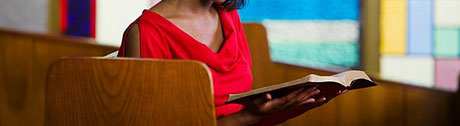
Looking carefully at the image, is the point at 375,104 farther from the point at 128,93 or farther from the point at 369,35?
the point at 128,93

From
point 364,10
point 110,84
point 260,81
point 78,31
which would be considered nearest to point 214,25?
point 110,84

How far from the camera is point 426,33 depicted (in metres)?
3.25

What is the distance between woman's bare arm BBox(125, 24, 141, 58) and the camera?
6.04 feet

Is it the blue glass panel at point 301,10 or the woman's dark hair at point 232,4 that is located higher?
the blue glass panel at point 301,10

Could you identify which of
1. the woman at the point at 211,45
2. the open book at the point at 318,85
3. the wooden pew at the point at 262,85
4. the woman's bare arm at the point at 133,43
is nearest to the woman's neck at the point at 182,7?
the woman at the point at 211,45

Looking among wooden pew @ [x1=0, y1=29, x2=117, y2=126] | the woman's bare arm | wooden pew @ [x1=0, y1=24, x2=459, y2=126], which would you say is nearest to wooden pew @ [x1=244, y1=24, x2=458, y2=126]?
wooden pew @ [x1=0, y1=24, x2=459, y2=126]

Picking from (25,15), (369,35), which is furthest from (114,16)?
(369,35)

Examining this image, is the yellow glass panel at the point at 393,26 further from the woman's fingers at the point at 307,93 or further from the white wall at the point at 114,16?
the woman's fingers at the point at 307,93

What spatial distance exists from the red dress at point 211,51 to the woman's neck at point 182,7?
0.05 metres

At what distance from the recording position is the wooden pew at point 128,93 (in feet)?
5.00

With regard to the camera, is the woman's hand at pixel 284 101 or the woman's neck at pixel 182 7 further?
the woman's neck at pixel 182 7

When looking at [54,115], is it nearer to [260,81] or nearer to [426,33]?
[260,81]

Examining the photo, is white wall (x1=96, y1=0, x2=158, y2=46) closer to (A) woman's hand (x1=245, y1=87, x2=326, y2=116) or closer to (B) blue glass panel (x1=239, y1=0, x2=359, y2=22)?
(B) blue glass panel (x1=239, y1=0, x2=359, y2=22)

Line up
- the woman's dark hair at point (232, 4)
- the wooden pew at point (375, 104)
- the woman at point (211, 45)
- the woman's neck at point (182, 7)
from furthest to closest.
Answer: the wooden pew at point (375, 104)
the woman's dark hair at point (232, 4)
the woman's neck at point (182, 7)
the woman at point (211, 45)
